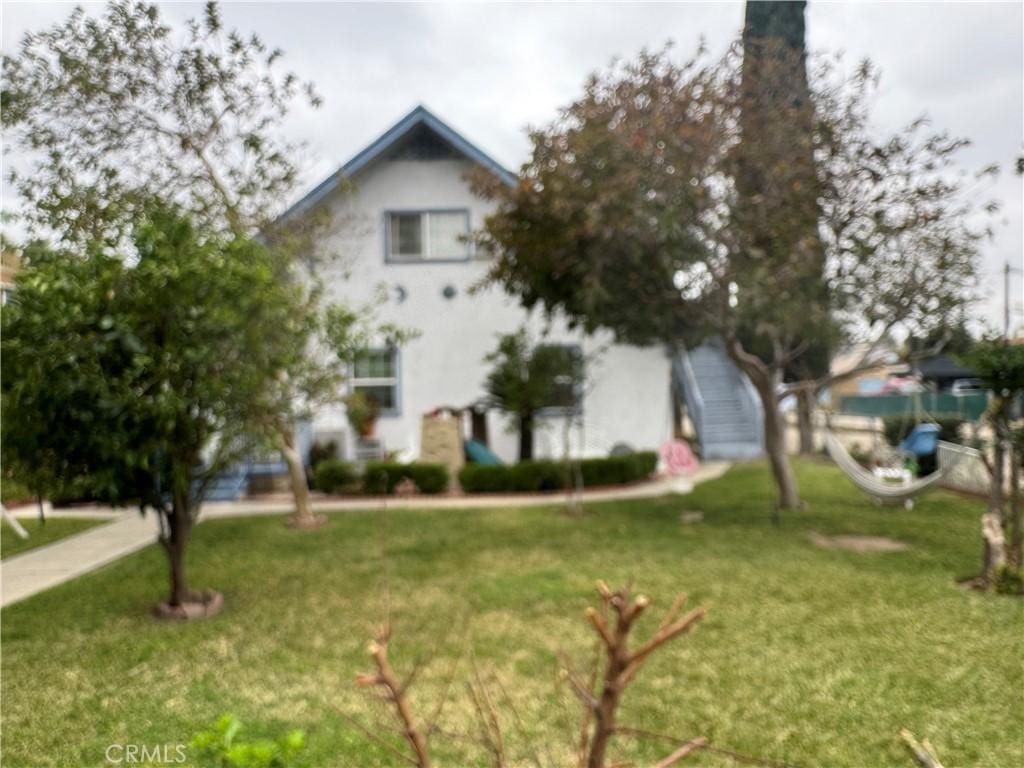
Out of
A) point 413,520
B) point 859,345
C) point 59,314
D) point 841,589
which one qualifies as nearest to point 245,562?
point 413,520

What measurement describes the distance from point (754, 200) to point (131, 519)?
962 cm

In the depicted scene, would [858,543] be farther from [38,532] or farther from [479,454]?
[38,532]

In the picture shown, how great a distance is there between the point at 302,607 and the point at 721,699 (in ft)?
12.1

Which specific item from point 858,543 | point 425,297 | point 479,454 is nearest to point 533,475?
point 479,454

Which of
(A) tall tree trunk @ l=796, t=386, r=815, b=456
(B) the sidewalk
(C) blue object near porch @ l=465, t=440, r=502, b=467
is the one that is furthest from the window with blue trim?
(A) tall tree trunk @ l=796, t=386, r=815, b=456

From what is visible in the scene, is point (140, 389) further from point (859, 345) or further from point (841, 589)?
point (859, 345)

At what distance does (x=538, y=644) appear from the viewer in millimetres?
5629

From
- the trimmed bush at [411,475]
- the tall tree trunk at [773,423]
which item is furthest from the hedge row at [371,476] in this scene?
the tall tree trunk at [773,423]

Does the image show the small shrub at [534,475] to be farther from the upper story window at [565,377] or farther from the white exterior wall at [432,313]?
the white exterior wall at [432,313]

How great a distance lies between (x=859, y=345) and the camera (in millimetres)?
10453

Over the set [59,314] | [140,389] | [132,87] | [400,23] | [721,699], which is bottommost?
[721,699]

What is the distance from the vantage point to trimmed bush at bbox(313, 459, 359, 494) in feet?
44.2

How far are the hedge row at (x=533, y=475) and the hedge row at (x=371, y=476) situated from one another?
50cm

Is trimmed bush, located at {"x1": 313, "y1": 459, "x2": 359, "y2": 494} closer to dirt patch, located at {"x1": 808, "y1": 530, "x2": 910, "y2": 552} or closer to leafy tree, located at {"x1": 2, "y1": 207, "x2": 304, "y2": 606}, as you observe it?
leafy tree, located at {"x1": 2, "y1": 207, "x2": 304, "y2": 606}
